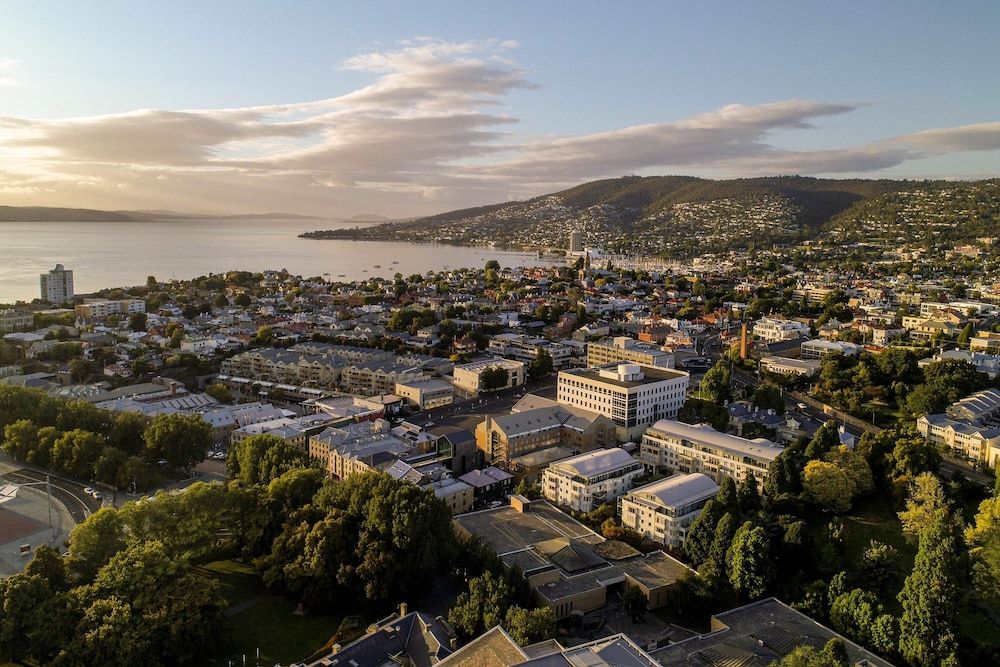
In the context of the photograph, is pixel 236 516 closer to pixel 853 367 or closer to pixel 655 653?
pixel 655 653

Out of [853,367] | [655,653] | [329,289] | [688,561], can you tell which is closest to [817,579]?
[688,561]

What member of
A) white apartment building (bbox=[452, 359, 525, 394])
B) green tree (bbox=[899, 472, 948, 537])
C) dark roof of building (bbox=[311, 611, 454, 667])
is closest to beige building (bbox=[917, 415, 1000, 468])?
green tree (bbox=[899, 472, 948, 537])

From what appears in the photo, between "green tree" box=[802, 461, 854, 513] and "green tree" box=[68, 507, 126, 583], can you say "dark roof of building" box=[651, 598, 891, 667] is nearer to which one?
"green tree" box=[802, 461, 854, 513]

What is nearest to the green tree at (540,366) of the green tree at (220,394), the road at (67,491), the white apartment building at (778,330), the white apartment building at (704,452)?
the white apartment building at (704,452)

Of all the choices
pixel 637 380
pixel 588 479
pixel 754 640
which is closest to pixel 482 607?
pixel 754 640

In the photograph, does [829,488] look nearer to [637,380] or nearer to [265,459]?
[637,380]

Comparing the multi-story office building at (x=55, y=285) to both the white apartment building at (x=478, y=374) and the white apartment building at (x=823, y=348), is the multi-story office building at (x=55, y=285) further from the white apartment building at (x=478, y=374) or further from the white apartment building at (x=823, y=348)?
the white apartment building at (x=823, y=348)
